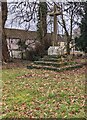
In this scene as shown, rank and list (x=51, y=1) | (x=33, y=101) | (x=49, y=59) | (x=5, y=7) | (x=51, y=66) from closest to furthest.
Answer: (x=33, y=101)
(x=51, y=66)
(x=49, y=59)
(x=51, y=1)
(x=5, y=7)

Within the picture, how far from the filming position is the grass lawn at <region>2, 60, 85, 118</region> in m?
4.23

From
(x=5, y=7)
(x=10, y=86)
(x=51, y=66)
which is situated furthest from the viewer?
(x=5, y=7)

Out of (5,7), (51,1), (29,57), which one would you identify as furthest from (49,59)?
(29,57)

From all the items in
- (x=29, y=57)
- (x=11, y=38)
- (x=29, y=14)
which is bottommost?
(x=29, y=57)

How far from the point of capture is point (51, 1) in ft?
38.0

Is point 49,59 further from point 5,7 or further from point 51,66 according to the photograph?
point 5,7

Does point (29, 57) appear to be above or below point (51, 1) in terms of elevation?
below

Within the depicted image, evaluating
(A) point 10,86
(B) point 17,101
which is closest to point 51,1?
(A) point 10,86

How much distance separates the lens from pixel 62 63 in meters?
9.88

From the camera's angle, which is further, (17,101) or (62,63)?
(62,63)

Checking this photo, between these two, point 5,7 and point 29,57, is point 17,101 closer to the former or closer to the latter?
point 5,7

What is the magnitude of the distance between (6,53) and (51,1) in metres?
3.77

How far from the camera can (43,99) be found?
16.4 feet

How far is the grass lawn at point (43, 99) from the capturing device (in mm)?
4229
